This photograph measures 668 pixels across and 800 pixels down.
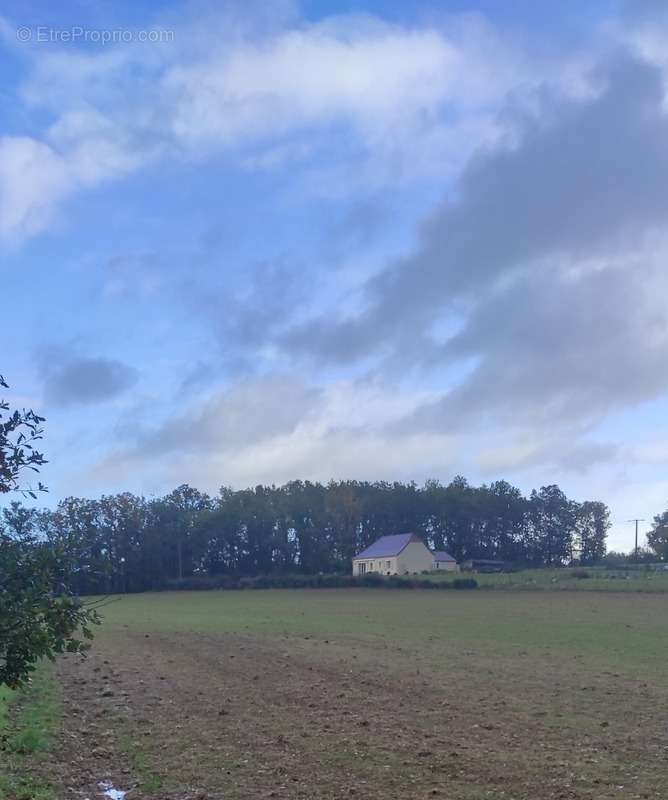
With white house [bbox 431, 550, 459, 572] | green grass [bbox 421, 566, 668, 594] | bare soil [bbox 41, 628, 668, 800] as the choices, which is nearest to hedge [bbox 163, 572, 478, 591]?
green grass [bbox 421, 566, 668, 594]

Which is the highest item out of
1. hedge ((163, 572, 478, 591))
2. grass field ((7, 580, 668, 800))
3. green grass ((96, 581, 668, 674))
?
grass field ((7, 580, 668, 800))

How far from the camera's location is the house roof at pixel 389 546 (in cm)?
12950

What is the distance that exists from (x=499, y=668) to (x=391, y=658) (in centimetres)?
393

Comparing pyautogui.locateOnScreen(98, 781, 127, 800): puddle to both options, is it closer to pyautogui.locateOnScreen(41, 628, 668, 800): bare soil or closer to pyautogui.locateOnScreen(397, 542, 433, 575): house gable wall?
pyautogui.locateOnScreen(41, 628, 668, 800): bare soil

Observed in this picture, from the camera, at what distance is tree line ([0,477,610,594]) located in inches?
4970

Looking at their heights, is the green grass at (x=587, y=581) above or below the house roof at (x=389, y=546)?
below

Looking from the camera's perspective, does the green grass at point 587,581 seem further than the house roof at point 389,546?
No

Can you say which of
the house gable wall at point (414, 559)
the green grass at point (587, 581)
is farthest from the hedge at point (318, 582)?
the house gable wall at point (414, 559)

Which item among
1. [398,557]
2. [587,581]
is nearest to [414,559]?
[398,557]

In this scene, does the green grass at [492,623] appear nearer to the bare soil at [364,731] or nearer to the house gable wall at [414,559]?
the bare soil at [364,731]

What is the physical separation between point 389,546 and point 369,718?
389ft

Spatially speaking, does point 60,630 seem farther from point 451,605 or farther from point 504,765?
point 451,605

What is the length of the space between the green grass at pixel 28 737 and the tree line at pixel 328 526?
92596mm

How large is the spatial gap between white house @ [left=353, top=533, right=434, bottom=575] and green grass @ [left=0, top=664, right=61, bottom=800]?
355 feet
